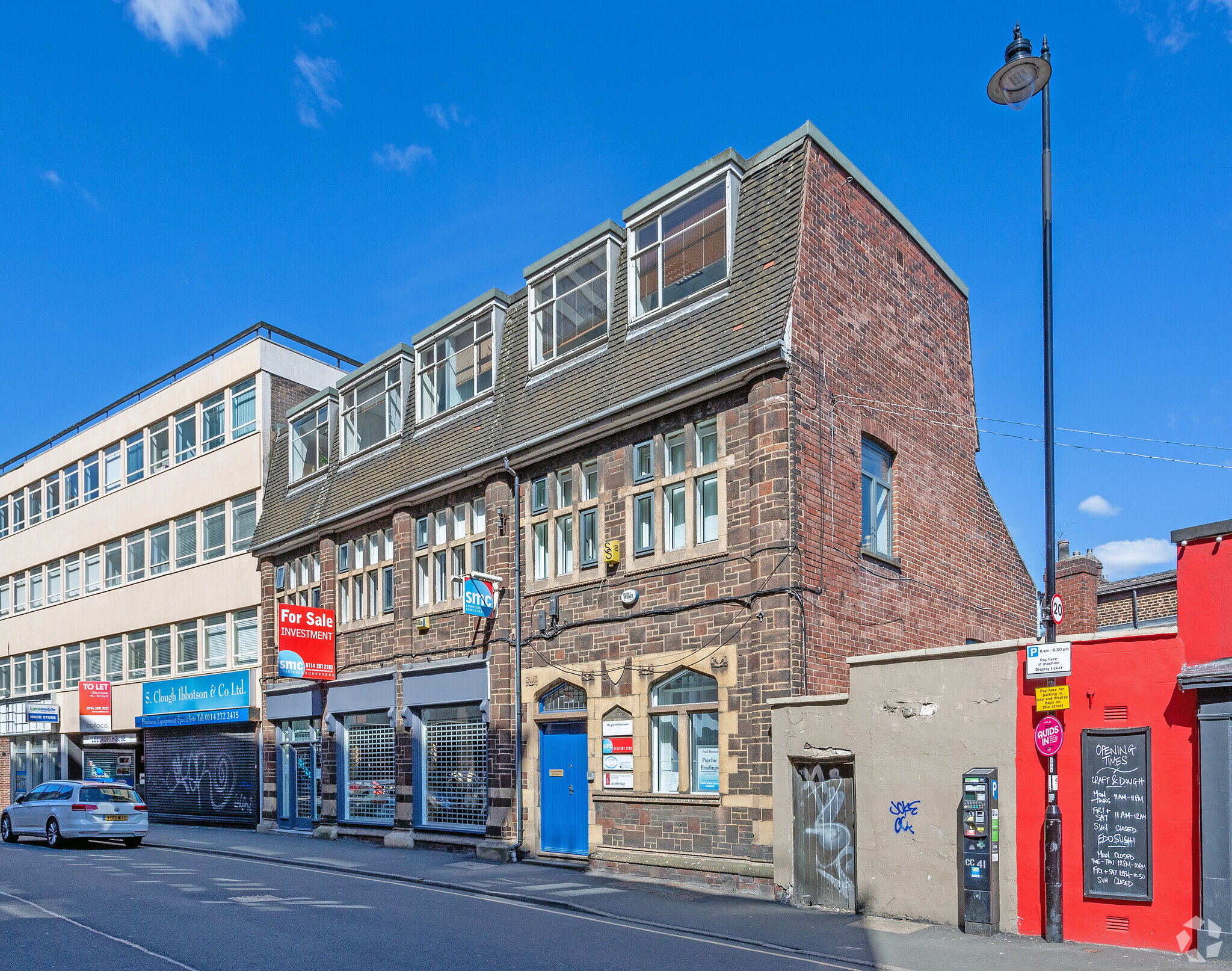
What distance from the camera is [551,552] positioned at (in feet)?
60.3

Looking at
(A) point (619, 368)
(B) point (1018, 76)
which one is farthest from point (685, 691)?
(B) point (1018, 76)

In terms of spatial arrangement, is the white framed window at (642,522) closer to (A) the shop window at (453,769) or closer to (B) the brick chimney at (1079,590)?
(A) the shop window at (453,769)

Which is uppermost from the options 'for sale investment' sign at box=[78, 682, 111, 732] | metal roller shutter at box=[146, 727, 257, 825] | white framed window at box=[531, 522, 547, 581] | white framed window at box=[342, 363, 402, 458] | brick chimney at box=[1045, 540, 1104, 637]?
white framed window at box=[342, 363, 402, 458]

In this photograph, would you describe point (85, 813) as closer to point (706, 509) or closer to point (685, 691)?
point (685, 691)

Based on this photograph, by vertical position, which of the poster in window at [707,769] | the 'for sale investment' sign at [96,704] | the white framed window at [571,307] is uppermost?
the white framed window at [571,307]

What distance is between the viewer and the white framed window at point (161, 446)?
108ft

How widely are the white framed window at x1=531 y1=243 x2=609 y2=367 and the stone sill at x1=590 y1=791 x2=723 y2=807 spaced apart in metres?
7.57

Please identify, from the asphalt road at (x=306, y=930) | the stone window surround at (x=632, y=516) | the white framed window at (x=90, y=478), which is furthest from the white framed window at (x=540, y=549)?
the white framed window at (x=90, y=478)

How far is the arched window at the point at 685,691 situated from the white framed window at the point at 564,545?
3.06m

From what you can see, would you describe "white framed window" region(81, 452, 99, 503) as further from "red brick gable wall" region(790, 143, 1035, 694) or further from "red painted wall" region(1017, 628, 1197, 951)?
"red painted wall" region(1017, 628, 1197, 951)

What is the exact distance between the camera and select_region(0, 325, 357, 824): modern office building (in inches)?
1144

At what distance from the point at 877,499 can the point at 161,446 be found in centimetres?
2477

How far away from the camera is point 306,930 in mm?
11344

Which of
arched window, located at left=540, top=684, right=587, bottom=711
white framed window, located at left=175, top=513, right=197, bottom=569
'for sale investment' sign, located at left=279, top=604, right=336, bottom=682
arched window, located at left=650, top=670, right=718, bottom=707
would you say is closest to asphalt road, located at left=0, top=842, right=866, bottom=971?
arched window, located at left=540, top=684, right=587, bottom=711
